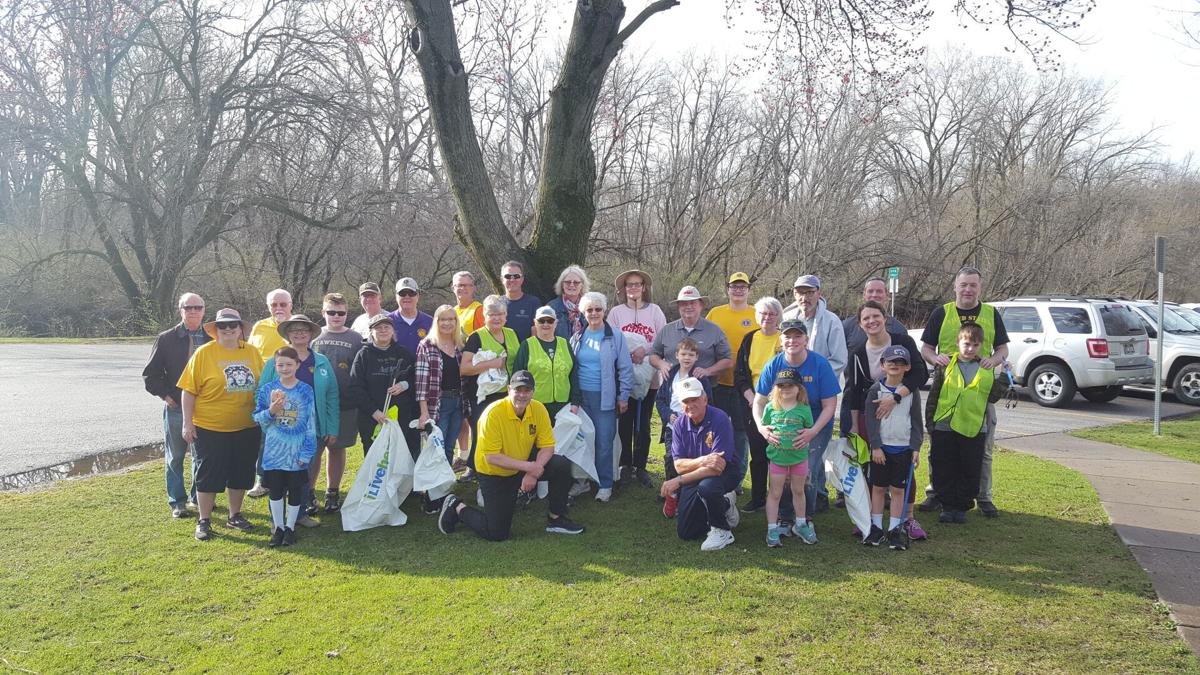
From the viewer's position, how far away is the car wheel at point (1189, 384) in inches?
521

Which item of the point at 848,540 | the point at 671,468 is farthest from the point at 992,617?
the point at 671,468

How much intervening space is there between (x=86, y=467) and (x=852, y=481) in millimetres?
7832

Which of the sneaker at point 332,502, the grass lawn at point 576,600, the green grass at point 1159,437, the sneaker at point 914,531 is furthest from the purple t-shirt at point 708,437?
the green grass at point 1159,437

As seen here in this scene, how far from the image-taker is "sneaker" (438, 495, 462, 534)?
584cm

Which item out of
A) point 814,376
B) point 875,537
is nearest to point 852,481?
point 875,537

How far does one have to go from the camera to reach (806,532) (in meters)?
5.44

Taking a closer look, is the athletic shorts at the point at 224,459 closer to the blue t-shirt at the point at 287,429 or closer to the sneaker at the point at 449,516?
the blue t-shirt at the point at 287,429

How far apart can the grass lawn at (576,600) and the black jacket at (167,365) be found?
1.06m

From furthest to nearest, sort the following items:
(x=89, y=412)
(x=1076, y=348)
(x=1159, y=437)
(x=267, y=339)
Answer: (x=1076, y=348) < (x=89, y=412) < (x=1159, y=437) < (x=267, y=339)

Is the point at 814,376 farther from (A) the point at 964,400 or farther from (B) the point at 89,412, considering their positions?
(B) the point at 89,412

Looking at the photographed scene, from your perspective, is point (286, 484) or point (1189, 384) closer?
point (286, 484)

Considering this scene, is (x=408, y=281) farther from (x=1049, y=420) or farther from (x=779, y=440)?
(x=1049, y=420)

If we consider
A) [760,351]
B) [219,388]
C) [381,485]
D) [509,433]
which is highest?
[760,351]

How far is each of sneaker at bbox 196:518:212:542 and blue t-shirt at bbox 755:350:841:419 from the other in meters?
Answer: 4.30
